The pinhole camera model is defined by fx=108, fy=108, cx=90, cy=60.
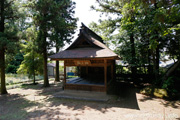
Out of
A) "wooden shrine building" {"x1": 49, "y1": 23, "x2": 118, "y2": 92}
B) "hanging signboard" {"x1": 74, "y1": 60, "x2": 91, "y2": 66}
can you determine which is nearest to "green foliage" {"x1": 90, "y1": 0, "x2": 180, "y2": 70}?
"wooden shrine building" {"x1": 49, "y1": 23, "x2": 118, "y2": 92}

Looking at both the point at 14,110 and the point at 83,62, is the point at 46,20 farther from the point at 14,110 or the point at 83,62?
the point at 14,110

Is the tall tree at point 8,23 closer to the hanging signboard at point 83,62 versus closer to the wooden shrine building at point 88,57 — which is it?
the wooden shrine building at point 88,57

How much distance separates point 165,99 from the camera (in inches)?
292

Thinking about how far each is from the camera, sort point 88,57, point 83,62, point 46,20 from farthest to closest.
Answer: point 46,20, point 83,62, point 88,57

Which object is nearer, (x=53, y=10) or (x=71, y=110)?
(x=71, y=110)

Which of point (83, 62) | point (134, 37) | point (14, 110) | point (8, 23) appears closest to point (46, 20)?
point (8, 23)

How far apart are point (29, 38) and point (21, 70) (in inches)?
243

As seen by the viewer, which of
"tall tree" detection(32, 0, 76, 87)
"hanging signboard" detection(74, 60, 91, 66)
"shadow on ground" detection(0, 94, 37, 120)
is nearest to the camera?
"shadow on ground" detection(0, 94, 37, 120)

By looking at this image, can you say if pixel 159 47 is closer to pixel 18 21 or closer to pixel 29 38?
pixel 29 38

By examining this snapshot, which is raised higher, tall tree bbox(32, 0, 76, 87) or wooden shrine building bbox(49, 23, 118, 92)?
tall tree bbox(32, 0, 76, 87)

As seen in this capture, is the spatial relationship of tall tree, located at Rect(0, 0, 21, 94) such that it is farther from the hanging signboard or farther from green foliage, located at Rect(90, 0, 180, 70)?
green foliage, located at Rect(90, 0, 180, 70)

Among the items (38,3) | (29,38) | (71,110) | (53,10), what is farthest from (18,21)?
(71,110)

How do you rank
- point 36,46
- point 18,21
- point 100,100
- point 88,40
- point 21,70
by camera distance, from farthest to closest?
point 21,70 < point 36,46 < point 18,21 < point 88,40 < point 100,100

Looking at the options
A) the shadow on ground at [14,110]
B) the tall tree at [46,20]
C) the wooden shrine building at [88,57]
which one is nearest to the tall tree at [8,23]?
the tall tree at [46,20]
